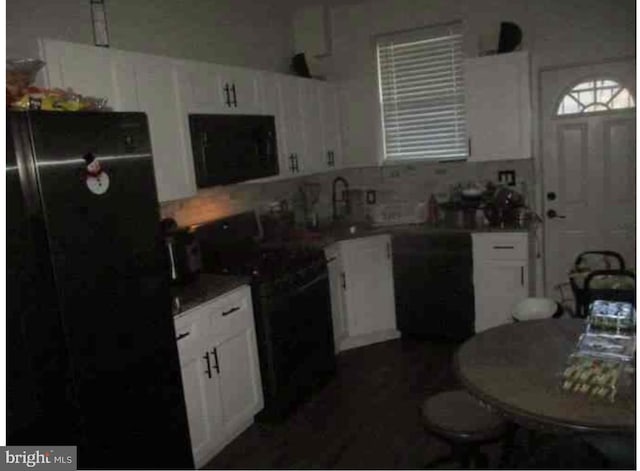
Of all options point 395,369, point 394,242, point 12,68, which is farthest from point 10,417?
point 394,242

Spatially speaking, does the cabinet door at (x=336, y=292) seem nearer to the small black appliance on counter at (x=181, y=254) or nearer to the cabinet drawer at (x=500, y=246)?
the cabinet drawer at (x=500, y=246)

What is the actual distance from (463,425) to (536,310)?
1262 millimetres

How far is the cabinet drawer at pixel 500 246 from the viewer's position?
371 cm

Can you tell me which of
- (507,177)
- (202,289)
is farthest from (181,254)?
(507,177)

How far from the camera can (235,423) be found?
2838 millimetres

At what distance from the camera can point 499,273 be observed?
3803 millimetres

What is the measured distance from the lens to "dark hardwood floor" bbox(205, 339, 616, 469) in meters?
2.63

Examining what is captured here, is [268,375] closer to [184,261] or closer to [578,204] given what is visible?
→ [184,261]

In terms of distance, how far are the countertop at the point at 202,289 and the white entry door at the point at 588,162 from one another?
266cm

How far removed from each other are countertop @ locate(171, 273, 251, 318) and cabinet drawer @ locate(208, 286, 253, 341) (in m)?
0.04

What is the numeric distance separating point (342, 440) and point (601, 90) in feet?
10.2

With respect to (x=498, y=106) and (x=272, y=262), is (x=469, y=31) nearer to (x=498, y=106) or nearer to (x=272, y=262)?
(x=498, y=106)

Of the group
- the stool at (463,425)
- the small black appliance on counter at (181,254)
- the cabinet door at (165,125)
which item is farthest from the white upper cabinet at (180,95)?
the stool at (463,425)

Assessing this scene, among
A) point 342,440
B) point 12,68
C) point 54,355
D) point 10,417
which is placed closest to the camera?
point 10,417
